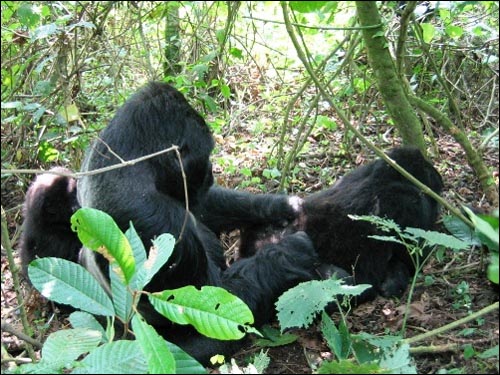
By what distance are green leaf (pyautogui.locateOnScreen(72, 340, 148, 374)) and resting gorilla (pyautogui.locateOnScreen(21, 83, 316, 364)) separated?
1110 millimetres

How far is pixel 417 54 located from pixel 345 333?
2.34 metres

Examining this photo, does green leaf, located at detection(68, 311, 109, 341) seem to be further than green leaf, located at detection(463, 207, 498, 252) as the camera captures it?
Yes

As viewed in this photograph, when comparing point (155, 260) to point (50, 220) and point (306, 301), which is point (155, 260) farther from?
point (50, 220)

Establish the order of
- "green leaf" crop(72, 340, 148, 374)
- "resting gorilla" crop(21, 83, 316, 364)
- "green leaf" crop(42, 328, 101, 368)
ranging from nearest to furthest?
1. "green leaf" crop(72, 340, 148, 374)
2. "green leaf" crop(42, 328, 101, 368)
3. "resting gorilla" crop(21, 83, 316, 364)

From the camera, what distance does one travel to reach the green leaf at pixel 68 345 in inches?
78.3

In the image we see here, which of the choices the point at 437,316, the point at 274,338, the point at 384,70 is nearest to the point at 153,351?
the point at 274,338

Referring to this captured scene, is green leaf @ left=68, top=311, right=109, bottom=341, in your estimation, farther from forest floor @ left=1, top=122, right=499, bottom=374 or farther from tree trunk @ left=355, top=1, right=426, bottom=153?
tree trunk @ left=355, top=1, right=426, bottom=153

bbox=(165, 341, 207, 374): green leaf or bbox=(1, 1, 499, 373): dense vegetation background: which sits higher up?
bbox=(1, 1, 499, 373): dense vegetation background

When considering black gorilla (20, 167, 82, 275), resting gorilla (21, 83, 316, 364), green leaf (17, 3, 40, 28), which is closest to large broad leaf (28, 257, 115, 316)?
resting gorilla (21, 83, 316, 364)

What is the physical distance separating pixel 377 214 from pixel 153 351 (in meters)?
2.07

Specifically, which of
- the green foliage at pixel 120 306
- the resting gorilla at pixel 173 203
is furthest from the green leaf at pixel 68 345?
the resting gorilla at pixel 173 203

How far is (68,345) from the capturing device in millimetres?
2074

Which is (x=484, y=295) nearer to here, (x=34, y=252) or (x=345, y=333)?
(x=345, y=333)

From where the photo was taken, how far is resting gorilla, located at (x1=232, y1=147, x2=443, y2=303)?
356cm
